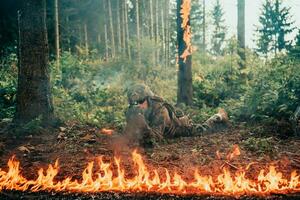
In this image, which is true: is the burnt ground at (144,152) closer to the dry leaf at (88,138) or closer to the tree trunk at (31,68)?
the dry leaf at (88,138)

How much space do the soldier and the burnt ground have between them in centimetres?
24

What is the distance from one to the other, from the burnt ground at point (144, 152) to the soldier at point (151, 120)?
240mm

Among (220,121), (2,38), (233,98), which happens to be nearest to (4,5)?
(2,38)

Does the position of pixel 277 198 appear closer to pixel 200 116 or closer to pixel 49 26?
pixel 200 116

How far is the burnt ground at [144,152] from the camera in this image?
221 inches

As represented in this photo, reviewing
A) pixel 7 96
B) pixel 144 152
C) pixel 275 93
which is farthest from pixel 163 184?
pixel 7 96

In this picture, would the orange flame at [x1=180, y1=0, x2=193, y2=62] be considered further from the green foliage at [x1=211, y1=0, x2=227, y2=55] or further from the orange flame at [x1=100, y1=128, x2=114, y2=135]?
the green foliage at [x1=211, y1=0, x2=227, y2=55]

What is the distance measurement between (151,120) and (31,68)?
3751mm

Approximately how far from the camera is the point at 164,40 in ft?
115

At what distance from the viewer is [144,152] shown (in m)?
7.07

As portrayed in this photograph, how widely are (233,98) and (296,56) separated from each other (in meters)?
3.05

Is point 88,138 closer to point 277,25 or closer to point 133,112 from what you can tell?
point 133,112

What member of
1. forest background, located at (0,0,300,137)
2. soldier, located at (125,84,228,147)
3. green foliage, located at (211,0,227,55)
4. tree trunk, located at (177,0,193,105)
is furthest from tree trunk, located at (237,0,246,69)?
green foliage, located at (211,0,227,55)

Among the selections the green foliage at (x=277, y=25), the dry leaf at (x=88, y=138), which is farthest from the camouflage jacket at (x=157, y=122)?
the green foliage at (x=277, y=25)
